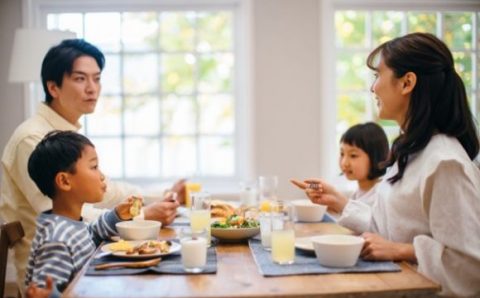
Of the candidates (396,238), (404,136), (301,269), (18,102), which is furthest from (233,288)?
(18,102)

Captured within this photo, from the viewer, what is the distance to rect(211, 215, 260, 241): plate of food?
6.42 ft

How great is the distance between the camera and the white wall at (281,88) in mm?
4109

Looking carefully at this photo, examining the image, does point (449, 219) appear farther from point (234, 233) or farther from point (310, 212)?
point (310, 212)

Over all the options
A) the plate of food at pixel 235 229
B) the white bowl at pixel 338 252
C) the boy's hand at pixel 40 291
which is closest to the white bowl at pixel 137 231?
the plate of food at pixel 235 229

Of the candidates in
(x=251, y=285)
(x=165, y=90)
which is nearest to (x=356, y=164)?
(x=251, y=285)

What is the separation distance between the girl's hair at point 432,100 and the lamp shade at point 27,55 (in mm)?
2449

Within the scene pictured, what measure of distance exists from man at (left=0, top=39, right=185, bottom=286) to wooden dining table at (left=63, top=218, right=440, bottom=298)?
79cm

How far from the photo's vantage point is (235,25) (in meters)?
4.27

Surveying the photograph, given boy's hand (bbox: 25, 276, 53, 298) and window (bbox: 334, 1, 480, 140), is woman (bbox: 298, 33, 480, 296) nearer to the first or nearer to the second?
boy's hand (bbox: 25, 276, 53, 298)

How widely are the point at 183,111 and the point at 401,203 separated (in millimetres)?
2771

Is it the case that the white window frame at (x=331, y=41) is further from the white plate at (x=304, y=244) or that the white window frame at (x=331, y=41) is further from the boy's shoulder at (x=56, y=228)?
the boy's shoulder at (x=56, y=228)

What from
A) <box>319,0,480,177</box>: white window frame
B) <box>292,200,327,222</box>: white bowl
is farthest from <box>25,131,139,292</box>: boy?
<box>319,0,480,177</box>: white window frame

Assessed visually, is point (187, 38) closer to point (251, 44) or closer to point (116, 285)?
point (251, 44)

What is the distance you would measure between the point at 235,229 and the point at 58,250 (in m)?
0.59
